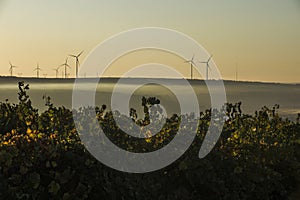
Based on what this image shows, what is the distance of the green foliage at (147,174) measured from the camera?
581cm

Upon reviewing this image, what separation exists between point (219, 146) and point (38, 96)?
4346 mm

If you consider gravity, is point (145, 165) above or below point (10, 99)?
below

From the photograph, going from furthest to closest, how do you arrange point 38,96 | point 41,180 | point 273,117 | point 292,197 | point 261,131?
point 38,96, point 273,117, point 261,131, point 292,197, point 41,180

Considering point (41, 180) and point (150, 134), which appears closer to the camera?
point (41, 180)

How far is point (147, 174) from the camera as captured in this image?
6.12 metres

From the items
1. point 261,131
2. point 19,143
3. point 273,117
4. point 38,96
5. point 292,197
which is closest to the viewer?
point 19,143

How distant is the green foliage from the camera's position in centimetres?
581

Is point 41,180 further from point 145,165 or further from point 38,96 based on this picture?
point 38,96

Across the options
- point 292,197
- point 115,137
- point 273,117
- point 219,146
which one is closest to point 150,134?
point 115,137

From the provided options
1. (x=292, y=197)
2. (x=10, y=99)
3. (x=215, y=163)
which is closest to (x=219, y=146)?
(x=215, y=163)

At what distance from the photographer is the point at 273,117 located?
963 centimetres

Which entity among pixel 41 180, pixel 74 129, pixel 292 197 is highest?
pixel 74 129

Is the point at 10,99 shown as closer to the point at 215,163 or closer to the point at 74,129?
the point at 74,129

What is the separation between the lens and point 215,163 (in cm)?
657
